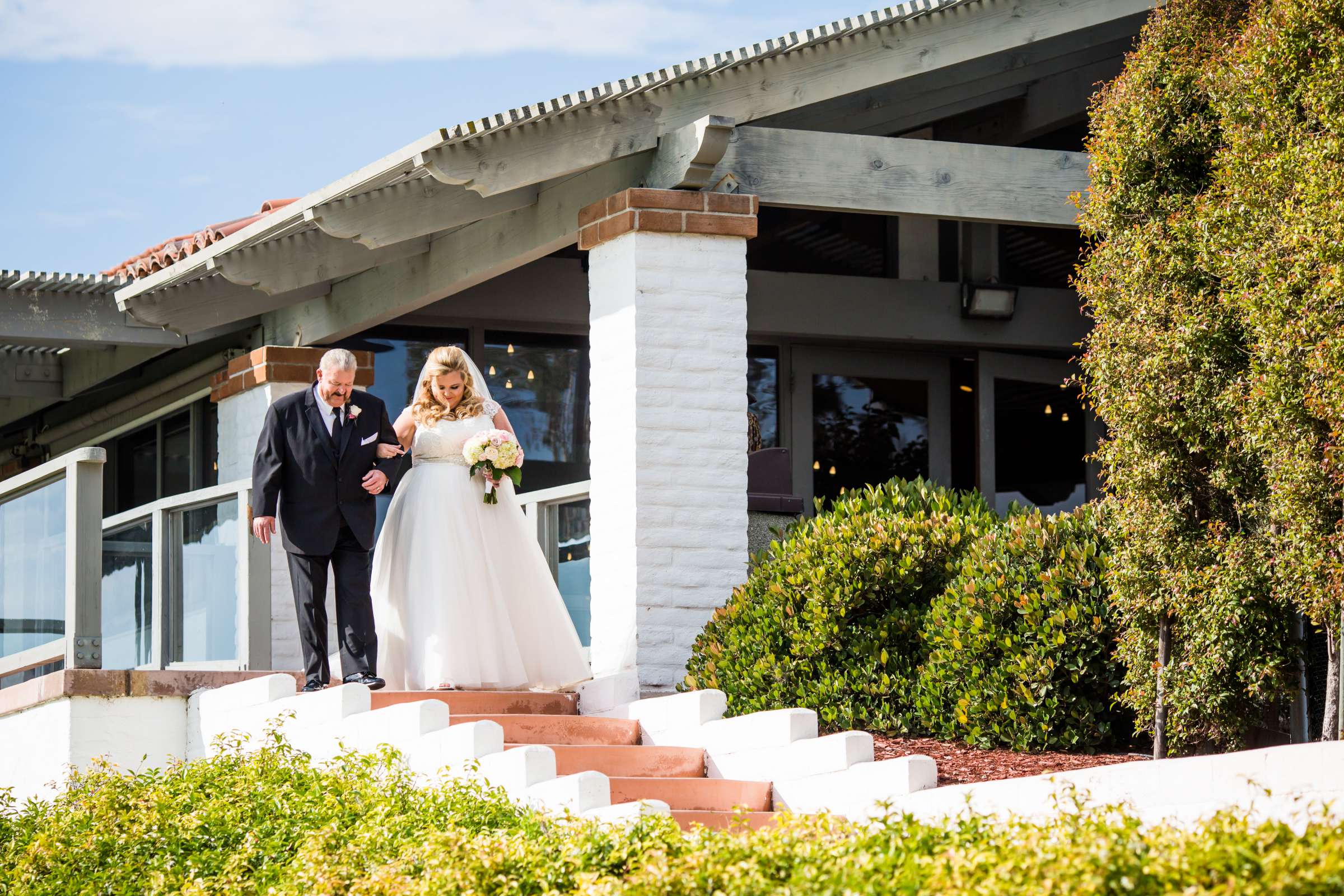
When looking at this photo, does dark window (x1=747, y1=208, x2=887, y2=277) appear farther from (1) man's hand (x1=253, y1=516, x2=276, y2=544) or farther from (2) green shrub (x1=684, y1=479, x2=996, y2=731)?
(1) man's hand (x1=253, y1=516, x2=276, y2=544)

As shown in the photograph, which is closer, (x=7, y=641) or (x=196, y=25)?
(x=7, y=641)

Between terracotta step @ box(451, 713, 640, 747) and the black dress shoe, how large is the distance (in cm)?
49

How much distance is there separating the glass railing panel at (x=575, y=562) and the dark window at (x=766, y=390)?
3.88 meters

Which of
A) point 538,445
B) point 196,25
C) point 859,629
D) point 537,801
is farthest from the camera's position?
point 196,25

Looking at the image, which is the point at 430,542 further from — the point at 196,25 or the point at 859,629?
the point at 196,25

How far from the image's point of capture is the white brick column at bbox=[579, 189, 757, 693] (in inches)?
348

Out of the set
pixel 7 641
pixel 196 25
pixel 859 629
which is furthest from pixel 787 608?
pixel 196 25

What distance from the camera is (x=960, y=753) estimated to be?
755 cm

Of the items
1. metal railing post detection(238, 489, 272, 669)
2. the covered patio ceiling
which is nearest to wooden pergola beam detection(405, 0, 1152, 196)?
the covered patio ceiling

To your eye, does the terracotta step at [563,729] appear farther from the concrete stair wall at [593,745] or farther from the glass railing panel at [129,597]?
the glass railing panel at [129,597]

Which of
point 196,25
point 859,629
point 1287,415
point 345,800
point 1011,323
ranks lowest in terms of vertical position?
point 345,800

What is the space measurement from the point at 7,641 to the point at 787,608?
14.1 feet

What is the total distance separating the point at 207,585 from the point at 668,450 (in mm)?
2664

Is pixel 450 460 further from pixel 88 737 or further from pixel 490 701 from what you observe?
pixel 88 737
